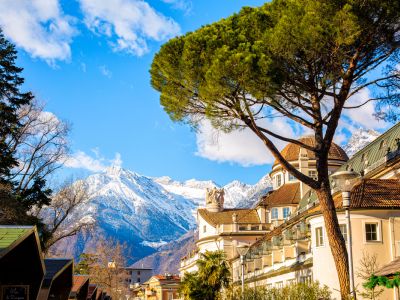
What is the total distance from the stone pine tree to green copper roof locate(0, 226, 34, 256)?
12.1 meters

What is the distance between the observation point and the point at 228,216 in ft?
277

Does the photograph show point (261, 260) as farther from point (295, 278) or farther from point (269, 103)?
point (269, 103)

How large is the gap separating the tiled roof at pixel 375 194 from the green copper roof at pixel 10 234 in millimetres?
22603

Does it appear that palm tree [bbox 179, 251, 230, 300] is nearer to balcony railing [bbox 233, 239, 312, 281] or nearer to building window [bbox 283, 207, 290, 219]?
balcony railing [bbox 233, 239, 312, 281]

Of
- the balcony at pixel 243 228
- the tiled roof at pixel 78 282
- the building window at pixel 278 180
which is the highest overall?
the building window at pixel 278 180

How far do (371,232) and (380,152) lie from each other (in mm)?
11476

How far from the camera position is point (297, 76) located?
25.8m

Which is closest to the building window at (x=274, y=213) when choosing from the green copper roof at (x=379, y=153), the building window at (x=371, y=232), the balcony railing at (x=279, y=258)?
the balcony railing at (x=279, y=258)

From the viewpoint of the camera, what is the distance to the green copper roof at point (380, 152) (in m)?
40.4

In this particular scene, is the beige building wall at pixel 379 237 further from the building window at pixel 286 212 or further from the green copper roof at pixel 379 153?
the building window at pixel 286 212

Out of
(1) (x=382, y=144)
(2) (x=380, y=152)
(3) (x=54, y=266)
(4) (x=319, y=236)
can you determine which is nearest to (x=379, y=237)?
(4) (x=319, y=236)

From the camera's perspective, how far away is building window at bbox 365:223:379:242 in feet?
109

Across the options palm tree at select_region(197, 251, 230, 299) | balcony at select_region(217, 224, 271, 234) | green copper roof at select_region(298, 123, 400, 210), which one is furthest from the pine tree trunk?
balcony at select_region(217, 224, 271, 234)

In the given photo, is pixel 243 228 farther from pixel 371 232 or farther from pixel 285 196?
pixel 371 232
